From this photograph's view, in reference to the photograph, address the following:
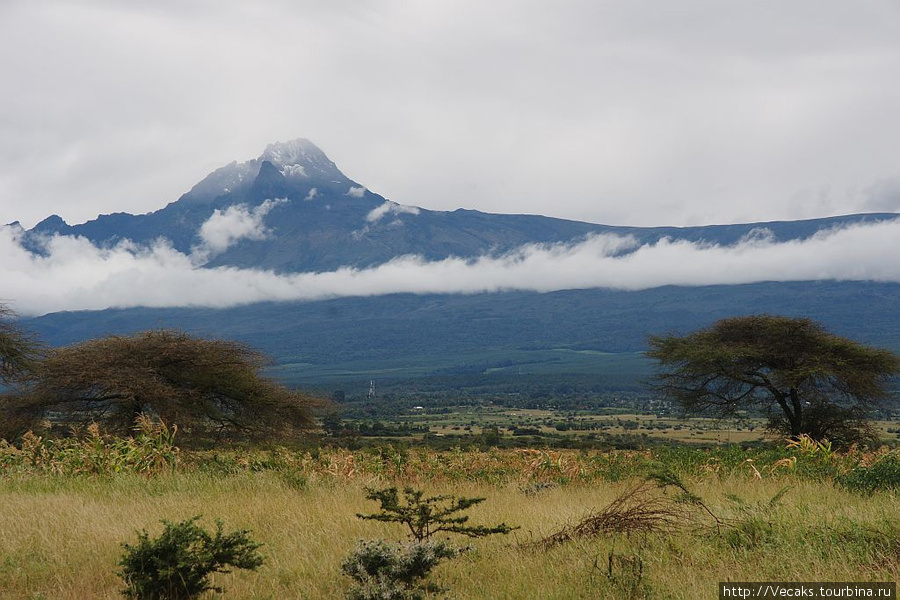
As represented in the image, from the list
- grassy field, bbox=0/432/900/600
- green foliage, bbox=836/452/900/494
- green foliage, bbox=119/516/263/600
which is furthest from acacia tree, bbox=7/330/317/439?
green foliage, bbox=836/452/900/494

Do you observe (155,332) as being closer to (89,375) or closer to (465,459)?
(89,375)

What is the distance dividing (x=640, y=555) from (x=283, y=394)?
20.0 metres

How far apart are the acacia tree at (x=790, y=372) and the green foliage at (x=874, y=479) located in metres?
16.5

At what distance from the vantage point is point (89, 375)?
71.8 feet

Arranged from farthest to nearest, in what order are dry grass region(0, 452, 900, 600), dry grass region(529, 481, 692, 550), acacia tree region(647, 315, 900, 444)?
acacia tree region(647, 315, 900, 444) < dry grass region(529, 481, 692, 550) < dry grass region(0, 452, 900, 600)

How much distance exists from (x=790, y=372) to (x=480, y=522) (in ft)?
70.3

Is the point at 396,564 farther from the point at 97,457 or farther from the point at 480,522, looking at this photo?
the point at 97,457

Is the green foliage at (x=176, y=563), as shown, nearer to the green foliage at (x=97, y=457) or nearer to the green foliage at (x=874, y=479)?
the green foliage at (x=97, y=457)

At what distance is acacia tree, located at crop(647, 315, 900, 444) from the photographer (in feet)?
90.4

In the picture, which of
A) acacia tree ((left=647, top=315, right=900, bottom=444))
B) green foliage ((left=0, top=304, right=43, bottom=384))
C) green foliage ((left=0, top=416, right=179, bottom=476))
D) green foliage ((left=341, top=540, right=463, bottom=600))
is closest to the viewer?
green foliage ((left=341, top=540, right=463, bottom=600))

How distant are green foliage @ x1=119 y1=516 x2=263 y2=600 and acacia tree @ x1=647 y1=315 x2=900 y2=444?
24.7m

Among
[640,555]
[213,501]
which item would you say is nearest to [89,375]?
[213,501]

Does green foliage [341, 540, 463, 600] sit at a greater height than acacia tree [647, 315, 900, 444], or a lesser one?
greater

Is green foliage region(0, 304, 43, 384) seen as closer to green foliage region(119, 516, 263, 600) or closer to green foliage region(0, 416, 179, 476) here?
green foliage region(0, 416, 179, 476)
